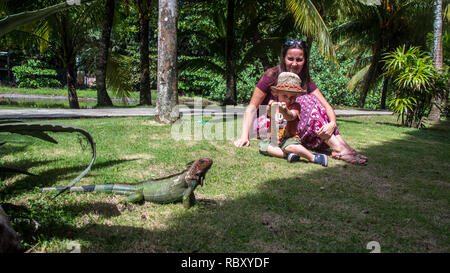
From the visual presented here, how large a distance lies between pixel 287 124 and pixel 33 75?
23098 millimetres

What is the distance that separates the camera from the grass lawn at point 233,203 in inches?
89.3

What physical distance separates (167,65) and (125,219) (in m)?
3.88

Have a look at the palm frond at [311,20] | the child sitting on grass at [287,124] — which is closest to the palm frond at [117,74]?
the palm frond at [311,20]

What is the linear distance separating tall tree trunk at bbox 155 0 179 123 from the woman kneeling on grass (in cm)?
180

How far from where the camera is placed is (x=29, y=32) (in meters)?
10.4

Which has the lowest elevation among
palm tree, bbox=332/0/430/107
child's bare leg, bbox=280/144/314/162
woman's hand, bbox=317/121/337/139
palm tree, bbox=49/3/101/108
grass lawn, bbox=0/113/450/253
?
grass lawn, bbox=0/113/450/253

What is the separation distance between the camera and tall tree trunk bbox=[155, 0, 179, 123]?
5.91 meters

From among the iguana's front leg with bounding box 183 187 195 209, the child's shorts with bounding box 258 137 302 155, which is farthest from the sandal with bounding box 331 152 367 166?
the iguana's front leg with bounding box 183 187 195 209

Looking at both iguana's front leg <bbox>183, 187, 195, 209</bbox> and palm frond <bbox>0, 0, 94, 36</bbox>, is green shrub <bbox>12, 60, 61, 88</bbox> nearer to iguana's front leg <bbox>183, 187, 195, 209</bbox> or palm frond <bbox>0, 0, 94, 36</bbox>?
iguana's front leg <bbox>183, 187, 195, 209</bbox>

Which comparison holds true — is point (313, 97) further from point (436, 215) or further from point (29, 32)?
point (29, 32)

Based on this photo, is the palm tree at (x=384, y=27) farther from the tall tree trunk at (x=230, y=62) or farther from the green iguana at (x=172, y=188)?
the green iguana at (x=172, y=188)
